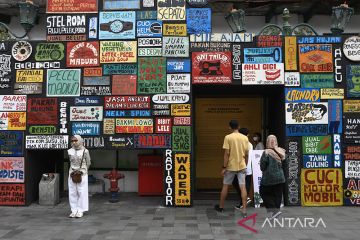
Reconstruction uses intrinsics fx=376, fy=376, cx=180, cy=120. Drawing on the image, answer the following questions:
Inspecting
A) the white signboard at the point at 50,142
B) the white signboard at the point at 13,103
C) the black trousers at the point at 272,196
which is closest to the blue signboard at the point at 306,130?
the black trousers at the point at 272,196

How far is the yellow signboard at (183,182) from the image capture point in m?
8.91

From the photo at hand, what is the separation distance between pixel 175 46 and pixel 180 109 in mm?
1528

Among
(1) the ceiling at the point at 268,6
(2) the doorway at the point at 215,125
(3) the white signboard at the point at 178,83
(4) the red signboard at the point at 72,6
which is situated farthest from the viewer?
(2) the doorway at the point at 215,125

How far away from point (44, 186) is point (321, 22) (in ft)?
29.5

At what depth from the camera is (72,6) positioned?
364 inches

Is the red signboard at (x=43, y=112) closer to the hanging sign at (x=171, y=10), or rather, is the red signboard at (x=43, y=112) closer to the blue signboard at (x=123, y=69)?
the blue signboard at (x=123, y=69)

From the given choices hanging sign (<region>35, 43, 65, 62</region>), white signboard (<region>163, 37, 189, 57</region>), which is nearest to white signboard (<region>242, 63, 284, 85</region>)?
white signboard (<region>163, 37, 189, 57</region>)

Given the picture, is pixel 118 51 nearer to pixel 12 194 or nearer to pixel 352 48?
pixel 12 194

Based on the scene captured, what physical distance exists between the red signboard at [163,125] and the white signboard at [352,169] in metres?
4.33

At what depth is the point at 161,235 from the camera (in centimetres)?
675

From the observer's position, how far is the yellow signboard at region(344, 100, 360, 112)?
898 centimetres

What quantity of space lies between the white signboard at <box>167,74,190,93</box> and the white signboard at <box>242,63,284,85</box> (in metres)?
1.37

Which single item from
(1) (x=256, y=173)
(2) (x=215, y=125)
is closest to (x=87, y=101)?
(2) (x=215, y=125)

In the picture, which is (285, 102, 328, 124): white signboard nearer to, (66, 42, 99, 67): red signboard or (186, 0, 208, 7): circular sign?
(186, 0, 208, 7): circular sign
